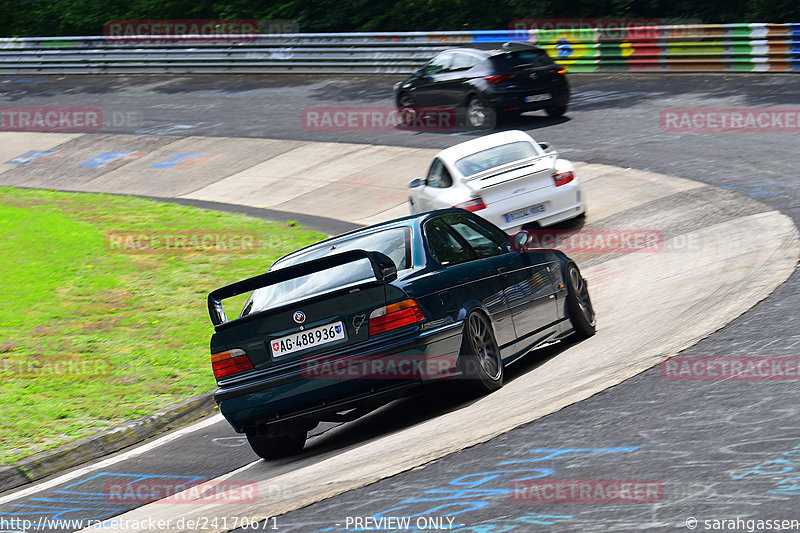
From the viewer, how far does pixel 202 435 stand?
8.88 m

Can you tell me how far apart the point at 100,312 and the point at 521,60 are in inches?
477

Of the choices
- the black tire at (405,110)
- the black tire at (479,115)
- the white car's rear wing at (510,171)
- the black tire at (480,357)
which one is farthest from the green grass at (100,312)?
the black tire at (405,110)

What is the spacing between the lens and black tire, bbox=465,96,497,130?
22594 mm

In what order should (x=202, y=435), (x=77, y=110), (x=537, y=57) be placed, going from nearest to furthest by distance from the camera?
(x=202, y=435) < (x=537, y=57) < (x=77, y=110)

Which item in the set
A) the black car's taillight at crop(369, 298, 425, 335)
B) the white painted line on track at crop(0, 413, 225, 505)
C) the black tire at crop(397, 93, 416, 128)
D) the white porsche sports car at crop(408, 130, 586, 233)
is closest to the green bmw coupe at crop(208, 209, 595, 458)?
the black car's taillight at crop(369, 298, 425, 335)

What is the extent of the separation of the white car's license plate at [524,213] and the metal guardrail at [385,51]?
1156 centimetres

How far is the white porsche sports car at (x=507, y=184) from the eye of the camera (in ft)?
48.2

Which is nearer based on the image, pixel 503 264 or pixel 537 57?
pixel 503 264

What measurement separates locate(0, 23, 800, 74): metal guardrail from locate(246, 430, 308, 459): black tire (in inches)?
751

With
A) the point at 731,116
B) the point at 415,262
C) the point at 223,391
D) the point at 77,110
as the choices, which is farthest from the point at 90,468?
the point at 77,110

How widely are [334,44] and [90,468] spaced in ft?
84.2

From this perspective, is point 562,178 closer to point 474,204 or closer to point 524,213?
point 524,213

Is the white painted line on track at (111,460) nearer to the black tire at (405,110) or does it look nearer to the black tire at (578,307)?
the black tire at (578,307)

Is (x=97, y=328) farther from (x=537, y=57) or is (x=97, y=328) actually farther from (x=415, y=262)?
(x=537, y=57)
